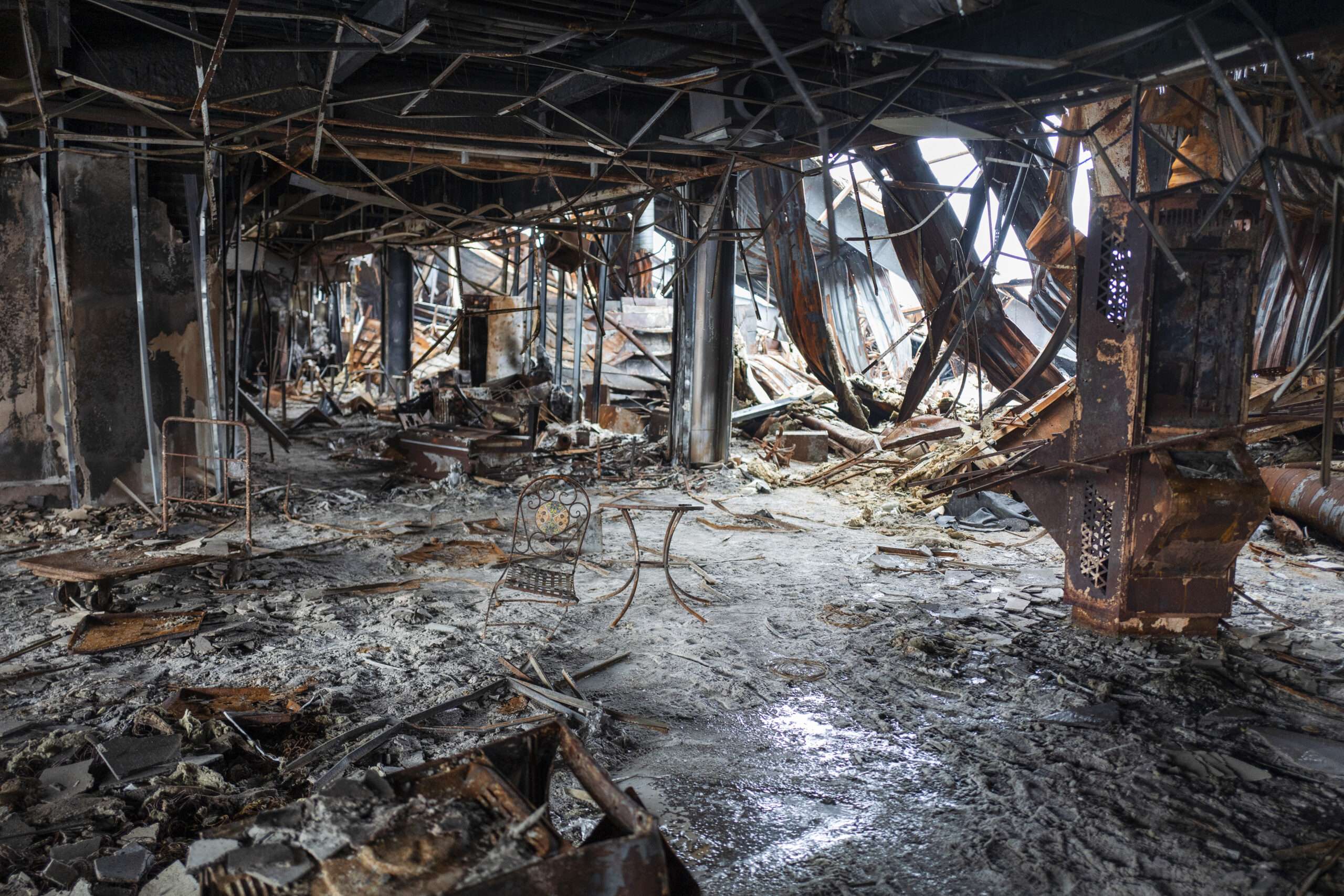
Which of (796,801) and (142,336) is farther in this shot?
(142,336)

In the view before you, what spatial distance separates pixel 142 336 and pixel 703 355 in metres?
6.67

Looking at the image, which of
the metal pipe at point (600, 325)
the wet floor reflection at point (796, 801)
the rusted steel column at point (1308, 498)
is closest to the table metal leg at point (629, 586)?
the wet floor reflection at point (796, 801)

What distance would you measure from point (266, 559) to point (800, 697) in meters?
4.88

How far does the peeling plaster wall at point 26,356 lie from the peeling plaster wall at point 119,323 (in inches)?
10.5

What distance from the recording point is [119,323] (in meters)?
8.74

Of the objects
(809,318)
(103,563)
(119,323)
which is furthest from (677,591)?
(809,318)

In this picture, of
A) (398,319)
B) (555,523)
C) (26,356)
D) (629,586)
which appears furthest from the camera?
(398,319)

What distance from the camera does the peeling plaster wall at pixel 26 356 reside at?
27.1 feet

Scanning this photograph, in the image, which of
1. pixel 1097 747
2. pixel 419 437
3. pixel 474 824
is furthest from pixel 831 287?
pixel 474 824

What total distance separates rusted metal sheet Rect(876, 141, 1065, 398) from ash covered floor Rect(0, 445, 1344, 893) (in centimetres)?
334

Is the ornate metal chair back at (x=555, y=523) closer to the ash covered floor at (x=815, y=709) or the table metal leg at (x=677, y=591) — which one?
the ash covered floor at (x=815, y=709)

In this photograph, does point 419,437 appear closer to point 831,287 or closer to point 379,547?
point 379,547

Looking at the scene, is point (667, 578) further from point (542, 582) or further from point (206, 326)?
point (206, 326)

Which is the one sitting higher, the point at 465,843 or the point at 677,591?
the point at 465,843
